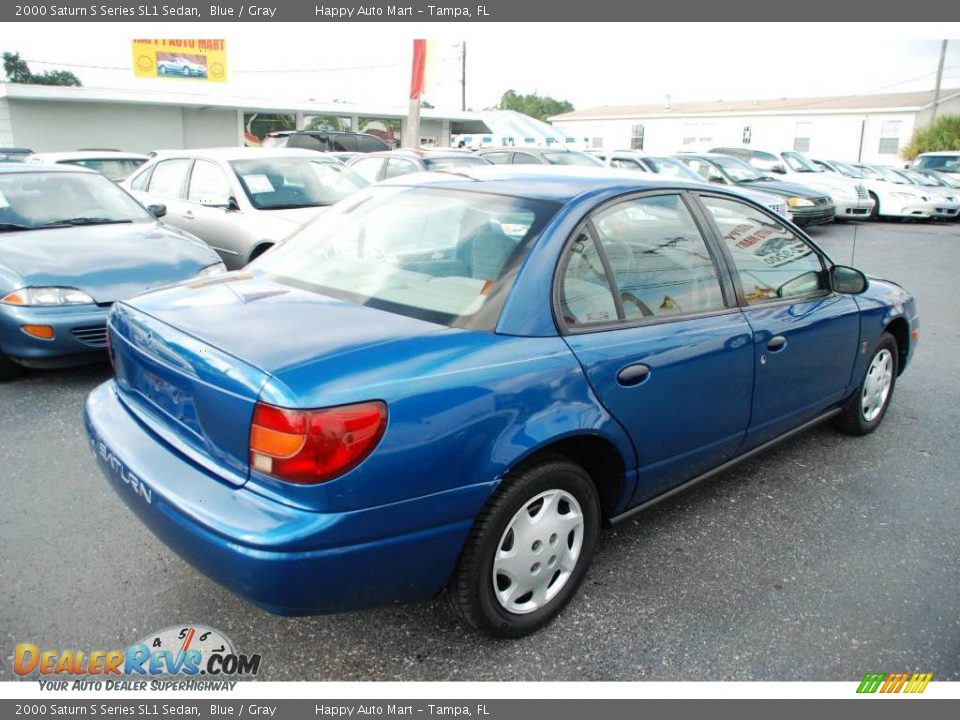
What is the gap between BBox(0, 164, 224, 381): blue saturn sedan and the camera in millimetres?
4684

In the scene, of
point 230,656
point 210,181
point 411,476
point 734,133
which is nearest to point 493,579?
point 411,476

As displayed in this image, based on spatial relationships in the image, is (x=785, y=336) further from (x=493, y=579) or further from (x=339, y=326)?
(x=339, y=326)

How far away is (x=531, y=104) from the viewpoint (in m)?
84.2

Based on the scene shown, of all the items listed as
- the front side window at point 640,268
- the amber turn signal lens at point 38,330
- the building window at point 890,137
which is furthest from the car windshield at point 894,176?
the amber turn signal lens at point 38,330

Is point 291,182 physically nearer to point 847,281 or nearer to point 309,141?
point 847,281

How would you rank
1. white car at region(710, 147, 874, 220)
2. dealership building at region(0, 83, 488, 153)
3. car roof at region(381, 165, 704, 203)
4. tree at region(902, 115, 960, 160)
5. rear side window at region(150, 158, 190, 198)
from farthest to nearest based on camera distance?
tree at region(902, 115, 960, 160) < dealership building at region(0, 83, 488, 153) < white car at region(710, 147, 874, 220) < rear side window at region(150, 158, 190, 198) < car roof at region(381, 165, 704, 203)

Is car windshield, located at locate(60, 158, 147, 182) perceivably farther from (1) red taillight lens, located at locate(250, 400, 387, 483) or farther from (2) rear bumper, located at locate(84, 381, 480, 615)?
(1) red taillight lens, located at locate(250, 400, 387, 483)

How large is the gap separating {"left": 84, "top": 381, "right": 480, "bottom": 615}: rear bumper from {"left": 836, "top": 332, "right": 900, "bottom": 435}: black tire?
2902mm

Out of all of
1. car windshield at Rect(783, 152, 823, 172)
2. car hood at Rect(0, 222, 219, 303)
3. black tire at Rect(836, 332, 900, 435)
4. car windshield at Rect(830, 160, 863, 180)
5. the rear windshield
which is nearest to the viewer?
black tire at Rect(836, 332, 900, 435)

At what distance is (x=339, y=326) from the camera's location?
237cm

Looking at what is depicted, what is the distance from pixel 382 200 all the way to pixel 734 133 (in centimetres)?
4027

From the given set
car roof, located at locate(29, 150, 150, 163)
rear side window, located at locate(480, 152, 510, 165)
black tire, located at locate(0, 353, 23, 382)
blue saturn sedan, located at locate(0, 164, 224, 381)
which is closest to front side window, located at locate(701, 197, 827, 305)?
blue saturn sedan, located at locate(0, 164, 224, 381)

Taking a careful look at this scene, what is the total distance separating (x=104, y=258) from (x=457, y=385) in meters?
3.94

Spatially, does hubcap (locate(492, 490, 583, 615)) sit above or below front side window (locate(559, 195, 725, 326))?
below
